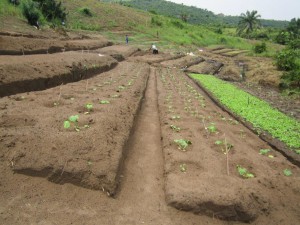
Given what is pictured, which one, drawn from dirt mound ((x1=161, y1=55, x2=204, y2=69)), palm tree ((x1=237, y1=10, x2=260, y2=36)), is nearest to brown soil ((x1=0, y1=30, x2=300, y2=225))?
dirt mound ((x1=161, y1=55, x2=204, y2=69))

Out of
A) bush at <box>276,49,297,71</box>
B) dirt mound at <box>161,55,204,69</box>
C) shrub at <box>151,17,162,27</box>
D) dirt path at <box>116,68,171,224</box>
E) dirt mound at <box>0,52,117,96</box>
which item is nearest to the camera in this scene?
dirt path at <box>116,68,171,224</box>

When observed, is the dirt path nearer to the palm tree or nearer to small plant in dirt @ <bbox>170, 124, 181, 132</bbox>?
small plant in dirt @ <bbox>170, 124, 181, 132</bbox>

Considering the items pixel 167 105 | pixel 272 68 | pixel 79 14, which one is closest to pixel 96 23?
pixel 79 14

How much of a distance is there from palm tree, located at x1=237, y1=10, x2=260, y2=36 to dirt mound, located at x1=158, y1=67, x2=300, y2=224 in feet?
247

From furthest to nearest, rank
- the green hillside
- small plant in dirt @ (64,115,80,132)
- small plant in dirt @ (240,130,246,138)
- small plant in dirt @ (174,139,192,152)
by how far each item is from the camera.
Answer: the green hillside
small plant in dirt @ (240,130,246,138)
small plant in dirt @ (174,139,192,152)
small plant in dirt @ (64,115,80,132)

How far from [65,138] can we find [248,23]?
274 feet

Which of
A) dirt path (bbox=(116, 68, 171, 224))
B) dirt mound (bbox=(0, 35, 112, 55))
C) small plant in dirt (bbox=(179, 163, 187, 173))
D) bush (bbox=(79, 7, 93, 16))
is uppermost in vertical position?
bush (bbox=(79, 7, 93, 16))

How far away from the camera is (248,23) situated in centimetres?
8106

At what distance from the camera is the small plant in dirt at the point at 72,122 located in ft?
24.2

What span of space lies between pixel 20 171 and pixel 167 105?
7.86m

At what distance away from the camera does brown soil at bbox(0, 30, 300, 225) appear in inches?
217

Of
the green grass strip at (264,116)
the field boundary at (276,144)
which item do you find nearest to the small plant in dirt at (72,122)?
the field boundary at (276,144)

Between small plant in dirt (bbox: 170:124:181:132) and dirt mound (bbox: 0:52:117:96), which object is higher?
dirt mound (bbox: 0:52:117:96)

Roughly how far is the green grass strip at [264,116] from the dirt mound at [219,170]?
93 cm
